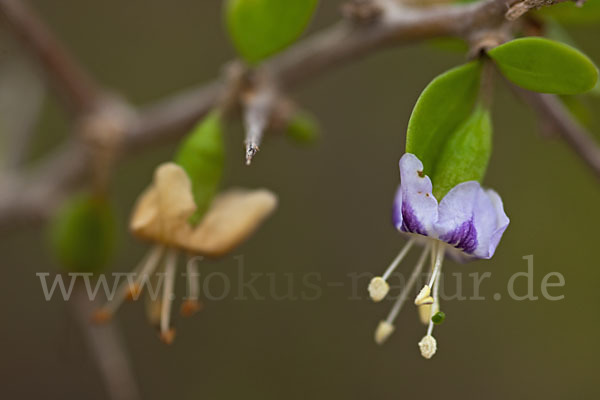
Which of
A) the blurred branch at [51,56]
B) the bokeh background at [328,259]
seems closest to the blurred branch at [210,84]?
the blurred branch at [51,56]

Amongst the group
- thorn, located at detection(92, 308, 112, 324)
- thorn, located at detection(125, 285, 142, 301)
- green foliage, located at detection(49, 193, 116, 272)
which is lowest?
thorn, located at detection(125, 285, 142, 301)

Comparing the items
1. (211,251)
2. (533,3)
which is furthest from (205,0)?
(533,3)

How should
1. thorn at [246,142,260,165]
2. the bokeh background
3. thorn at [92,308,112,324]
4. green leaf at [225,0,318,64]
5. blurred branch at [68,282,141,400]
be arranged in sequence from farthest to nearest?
1. the bokeh background
2. blurred branch at [68,282,141,400]
3. thorn at [92,308,112,324]
4. green leaf at [225,0,318,64]
5. thorn at [246,142,260,165]

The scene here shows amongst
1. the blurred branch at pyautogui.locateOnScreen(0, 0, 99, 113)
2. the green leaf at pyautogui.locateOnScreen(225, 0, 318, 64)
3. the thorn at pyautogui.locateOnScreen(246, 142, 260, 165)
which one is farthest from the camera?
the blurred branch at pyautogui.locateOnScreen(0, 0, 99, 113)

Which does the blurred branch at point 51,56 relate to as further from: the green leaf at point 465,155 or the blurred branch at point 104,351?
the green leaf at point 465,155

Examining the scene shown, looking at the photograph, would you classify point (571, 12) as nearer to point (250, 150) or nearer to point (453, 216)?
point (453, 216)

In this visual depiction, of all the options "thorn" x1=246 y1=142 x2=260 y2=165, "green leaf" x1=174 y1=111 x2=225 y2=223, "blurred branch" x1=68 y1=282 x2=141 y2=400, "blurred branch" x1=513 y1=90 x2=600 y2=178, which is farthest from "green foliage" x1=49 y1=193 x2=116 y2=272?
"blurred branch" x1=513 y1=90 x2=600 y2=178

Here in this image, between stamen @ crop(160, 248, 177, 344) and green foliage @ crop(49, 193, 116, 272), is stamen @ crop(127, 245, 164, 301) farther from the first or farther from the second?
green foliage @ crop(49, 193, 116, 272)
